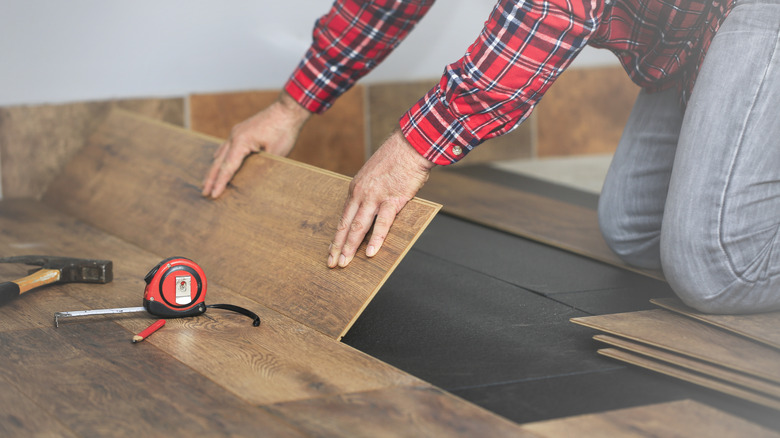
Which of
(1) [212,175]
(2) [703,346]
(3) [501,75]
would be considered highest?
(3) [501,75]

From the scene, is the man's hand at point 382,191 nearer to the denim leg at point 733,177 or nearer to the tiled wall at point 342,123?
the denim leg at point 733,177

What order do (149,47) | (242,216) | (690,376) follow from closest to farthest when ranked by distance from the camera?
(690,376) → (242,216) → (149,47)

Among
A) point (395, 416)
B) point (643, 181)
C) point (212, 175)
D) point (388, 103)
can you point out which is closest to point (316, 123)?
point (388, 103)

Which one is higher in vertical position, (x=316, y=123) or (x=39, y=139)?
(x=316, y=123)

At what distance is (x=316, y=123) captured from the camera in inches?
133

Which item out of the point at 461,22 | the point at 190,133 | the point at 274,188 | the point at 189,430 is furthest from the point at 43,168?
the point at 189,430

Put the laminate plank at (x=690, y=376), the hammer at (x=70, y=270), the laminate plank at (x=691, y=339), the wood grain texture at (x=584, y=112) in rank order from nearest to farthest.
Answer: the laminate plank at (x=690, y=376)
the laminate plank at (x=691, y=339)
the hammer at (x=70, y=270)
the wood grain texture at (x=584, y=112)

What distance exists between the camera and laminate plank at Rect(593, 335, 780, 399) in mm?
1397

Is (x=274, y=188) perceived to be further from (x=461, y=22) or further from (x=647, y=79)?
(x=461, y=22)

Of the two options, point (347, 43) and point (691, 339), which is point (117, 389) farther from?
point (347, 43)

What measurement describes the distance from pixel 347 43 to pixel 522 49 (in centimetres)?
70

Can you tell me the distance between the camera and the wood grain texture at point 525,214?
246cm

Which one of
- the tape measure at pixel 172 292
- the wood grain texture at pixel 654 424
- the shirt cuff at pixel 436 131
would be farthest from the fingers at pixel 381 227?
the wood grain texture at pixel 654 424

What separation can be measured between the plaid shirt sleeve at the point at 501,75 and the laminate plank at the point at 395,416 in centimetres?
53
